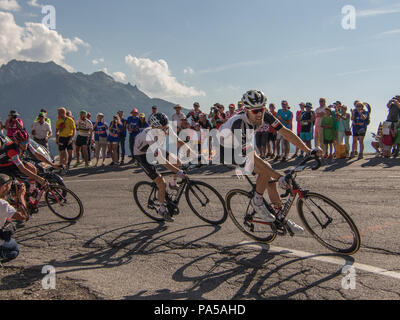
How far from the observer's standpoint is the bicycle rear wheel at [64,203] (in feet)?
21.5

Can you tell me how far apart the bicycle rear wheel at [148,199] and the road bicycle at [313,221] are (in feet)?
6.48

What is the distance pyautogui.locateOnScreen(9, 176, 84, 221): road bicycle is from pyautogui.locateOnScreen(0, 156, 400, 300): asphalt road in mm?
205

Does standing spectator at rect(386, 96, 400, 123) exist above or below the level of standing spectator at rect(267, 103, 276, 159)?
above

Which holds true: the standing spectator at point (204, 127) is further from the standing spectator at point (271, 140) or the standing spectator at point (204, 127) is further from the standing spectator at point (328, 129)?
the standing spectator at point (328, 129)

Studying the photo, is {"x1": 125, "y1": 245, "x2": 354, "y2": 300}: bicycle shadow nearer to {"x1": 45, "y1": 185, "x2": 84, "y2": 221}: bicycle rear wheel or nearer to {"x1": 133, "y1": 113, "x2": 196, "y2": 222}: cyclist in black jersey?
{"x1": 133, "y1": 113, "x2": 196, "y2": 222}: cyclist in black jersey

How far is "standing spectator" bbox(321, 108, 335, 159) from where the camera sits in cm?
1284

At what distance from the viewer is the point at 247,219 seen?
516 centimetres

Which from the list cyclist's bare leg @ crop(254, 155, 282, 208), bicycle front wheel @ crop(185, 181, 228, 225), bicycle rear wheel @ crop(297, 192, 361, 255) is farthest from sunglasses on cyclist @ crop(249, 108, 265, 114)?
bicycle front wheel @ crop(185, 181, 228, 225)

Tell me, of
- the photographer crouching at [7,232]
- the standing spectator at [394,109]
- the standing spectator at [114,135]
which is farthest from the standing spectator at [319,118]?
the photographer crouching at [7,232]

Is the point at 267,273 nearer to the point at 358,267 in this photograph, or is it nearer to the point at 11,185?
the point at 358,267
